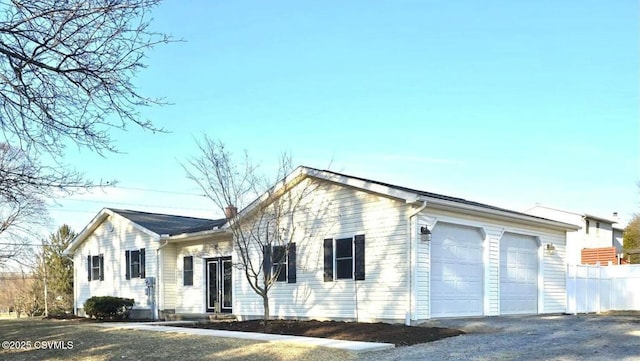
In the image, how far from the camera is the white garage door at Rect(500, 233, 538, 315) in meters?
17.1

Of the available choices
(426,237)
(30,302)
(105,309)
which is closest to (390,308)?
(426,237)

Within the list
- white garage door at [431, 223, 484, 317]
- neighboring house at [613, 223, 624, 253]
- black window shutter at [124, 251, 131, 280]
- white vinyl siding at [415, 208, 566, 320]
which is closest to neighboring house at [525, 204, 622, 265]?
neighboring house at [613, 223, 624, 253]

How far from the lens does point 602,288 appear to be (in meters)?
20.8

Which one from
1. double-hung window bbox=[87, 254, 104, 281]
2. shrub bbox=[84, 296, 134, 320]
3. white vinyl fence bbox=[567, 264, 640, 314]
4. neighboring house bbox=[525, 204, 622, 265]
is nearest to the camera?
white vinyl fence bbox=[567, 264, 640, 314]

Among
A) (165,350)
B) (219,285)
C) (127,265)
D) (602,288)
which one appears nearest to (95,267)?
(127,265)

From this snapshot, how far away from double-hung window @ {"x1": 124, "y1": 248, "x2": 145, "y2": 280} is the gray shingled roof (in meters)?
1.16

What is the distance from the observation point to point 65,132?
22.4ft

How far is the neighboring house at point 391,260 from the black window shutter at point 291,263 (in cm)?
4

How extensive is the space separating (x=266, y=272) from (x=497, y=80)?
27.1 ft

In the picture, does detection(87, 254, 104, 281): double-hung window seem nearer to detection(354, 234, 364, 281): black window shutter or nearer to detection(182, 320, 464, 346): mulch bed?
detection(182, 320, 464, 346): mulch bed

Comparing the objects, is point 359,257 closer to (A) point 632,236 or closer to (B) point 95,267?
(B) point 95,267

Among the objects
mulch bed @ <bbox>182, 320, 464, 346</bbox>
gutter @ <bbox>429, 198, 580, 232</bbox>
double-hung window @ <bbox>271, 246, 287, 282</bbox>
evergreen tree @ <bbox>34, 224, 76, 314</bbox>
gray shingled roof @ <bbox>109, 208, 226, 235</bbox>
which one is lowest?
evergreen tree @ <bbox>34, 224, 76, 314</bbox>

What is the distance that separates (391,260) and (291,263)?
12.2ft

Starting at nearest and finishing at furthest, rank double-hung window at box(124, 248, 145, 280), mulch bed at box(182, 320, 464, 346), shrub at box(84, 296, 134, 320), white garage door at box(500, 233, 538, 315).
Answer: mulch bed at box(182, 320, 464, 346) → white garage door at box(500, 233, 538, 315) → shrub at box(84, 296, 134, 320) → double-hung window at box(124, 248, 145, 280)
